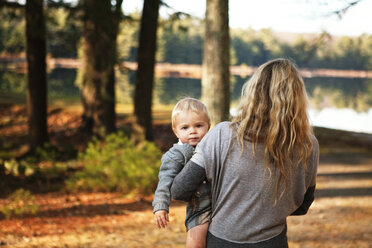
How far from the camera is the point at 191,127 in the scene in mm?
2074

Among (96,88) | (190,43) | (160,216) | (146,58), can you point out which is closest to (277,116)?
(160,216)

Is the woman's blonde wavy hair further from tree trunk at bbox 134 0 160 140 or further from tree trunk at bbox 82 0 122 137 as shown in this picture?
tree trunk at bbox 82 0 122 137

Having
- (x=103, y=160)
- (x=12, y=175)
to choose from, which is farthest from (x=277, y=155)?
(x=12, y=175)

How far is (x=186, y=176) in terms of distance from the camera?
1769mm

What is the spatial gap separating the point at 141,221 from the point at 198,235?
138 inches

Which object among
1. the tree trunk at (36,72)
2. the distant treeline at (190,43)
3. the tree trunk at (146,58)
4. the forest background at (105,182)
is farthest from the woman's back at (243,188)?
the tree trunk at (36,72)

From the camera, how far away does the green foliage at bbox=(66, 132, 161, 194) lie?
627 cm

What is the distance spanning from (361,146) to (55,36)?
25.4 ft

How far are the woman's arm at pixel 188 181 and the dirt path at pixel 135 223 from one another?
2.74 metres

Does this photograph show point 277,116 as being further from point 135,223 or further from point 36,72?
point 36,72

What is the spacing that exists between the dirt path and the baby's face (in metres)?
2.61

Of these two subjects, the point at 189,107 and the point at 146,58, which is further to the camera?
the point at 146,58

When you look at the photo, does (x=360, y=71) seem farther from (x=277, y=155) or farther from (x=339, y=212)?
(x=277, y=155)

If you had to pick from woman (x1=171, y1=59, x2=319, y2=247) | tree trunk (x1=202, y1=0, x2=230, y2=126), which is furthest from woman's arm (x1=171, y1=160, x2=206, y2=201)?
tree trunk (x1=202, y1=0, x2=230, y2=126)
